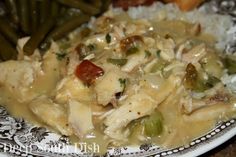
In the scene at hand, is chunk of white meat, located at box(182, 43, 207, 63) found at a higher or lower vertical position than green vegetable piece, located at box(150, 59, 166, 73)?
higher

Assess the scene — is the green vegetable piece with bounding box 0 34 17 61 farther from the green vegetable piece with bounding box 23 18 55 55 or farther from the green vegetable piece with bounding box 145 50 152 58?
the green vegetable piece with bounding box 145 50 152 58

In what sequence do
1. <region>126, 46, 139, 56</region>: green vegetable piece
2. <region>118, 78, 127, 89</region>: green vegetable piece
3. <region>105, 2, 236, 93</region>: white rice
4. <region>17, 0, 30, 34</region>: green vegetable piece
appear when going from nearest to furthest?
<region>118, 78, 127, 89</region>: green vegetable piece → <region>126, 46, 139, 56</region>: green vegetable piece → <region>105, 2, 236, 93</region>: white rice → <region>17, 0, 30, 34</region>: green vegetable piece

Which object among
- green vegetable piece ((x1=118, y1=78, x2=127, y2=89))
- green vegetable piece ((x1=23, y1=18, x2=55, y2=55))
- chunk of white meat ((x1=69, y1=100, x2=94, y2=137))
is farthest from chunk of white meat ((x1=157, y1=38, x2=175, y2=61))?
green vegetable piece ((x1=23, y1=18, x2=55, y2=55))

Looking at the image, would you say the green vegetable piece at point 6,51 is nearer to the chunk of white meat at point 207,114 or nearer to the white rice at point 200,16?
the white rice at point 200,16

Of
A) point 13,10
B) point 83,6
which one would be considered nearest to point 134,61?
point 83,6

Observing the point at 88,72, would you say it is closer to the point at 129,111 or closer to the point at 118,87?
the point at 118,87

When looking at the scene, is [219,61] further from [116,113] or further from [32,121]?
[32,121]

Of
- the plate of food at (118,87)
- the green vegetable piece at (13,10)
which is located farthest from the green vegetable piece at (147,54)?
the green vegetable piece at (13,10)
